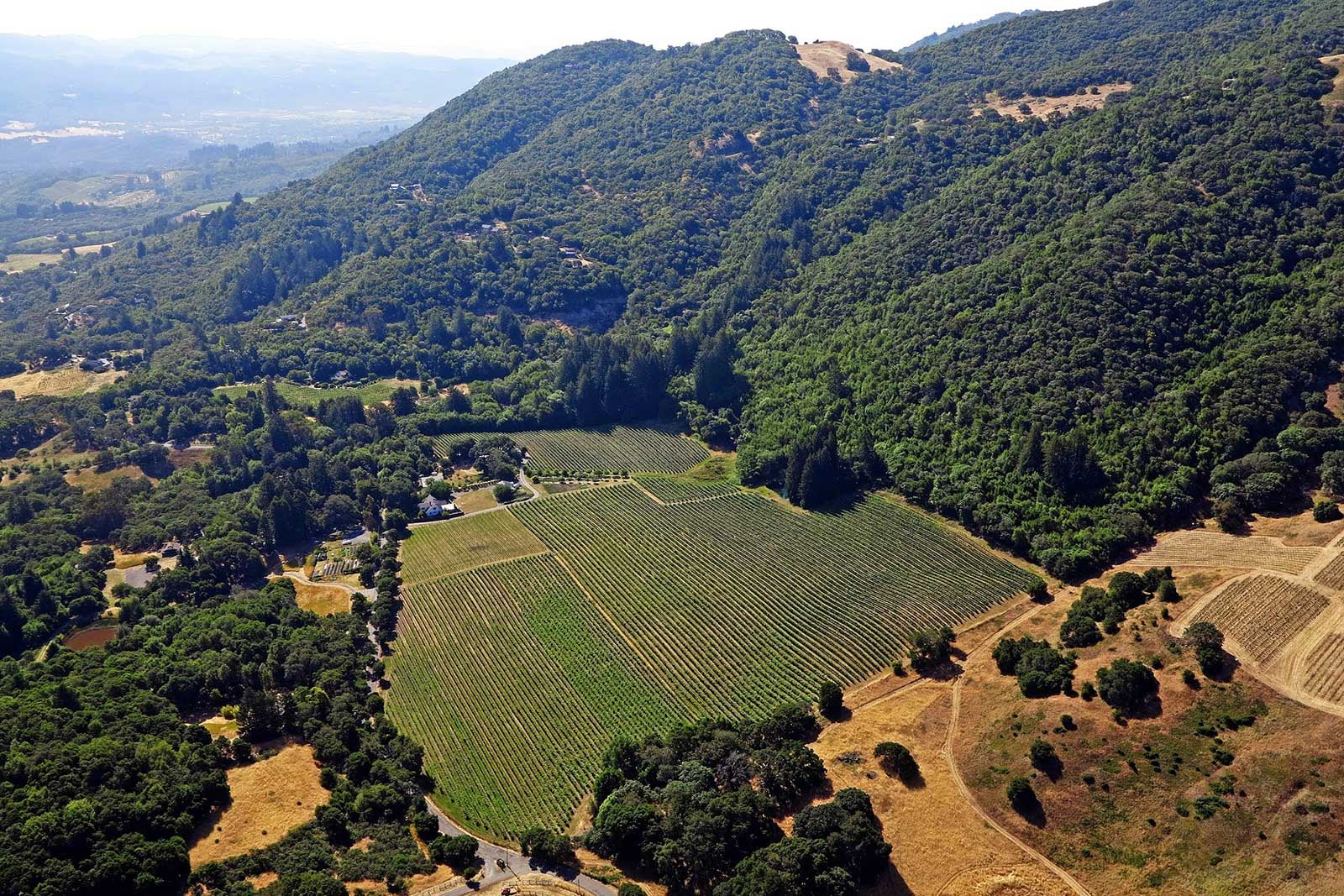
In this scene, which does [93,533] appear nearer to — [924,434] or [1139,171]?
[924,434]

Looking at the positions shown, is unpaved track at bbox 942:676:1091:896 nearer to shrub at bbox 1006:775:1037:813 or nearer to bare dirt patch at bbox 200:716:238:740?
shrub at bbox 1006:775:1037:813

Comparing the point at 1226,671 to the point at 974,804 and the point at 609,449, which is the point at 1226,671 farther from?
the point at 609,449

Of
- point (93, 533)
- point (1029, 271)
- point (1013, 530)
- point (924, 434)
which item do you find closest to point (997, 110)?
point (1029, 271)

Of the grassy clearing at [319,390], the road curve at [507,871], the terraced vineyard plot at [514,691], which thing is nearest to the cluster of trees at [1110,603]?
the terraced vineyard plot at [514,691]

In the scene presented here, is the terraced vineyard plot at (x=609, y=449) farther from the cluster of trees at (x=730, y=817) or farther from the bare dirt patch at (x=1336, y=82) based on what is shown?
the bare dirt patch at (x=1336, y=82)

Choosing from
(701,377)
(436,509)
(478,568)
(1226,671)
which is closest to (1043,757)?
(1226,671)

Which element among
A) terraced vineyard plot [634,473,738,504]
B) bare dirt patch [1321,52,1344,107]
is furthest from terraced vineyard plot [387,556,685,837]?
bare dirt patch [1321,52,1344,107]
